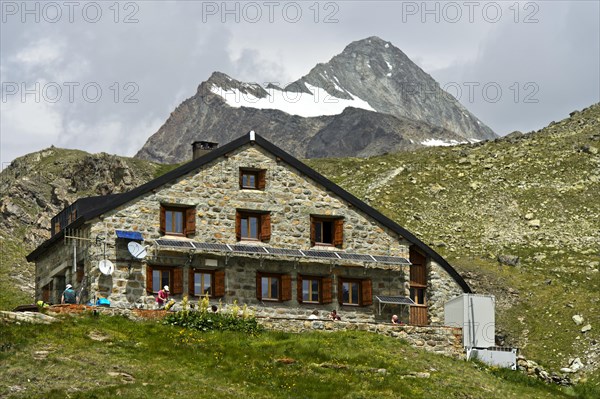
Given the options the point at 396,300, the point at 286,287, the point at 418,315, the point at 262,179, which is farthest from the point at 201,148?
the point at 418,315

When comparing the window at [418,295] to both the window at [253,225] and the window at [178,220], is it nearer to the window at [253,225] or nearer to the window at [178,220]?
the window at [253,225]

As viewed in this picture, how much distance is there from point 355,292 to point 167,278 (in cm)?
968

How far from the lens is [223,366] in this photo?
4384 centimetres

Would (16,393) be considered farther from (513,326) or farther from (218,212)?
(513,326)

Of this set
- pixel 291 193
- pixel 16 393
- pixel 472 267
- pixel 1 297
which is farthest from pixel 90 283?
pixel 472 267

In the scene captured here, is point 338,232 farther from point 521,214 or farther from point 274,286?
point 521,214

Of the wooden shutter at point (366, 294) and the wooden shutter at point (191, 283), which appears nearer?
the wooden shutter at point (191, 283)

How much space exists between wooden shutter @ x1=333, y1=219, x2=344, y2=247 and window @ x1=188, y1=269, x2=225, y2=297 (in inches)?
248

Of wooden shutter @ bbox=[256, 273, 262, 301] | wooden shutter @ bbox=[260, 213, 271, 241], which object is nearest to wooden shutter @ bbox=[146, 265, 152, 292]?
wooden shutter @ bbox=[256, 273, 262, 301]

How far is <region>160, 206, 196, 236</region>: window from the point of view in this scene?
57594 millimetres

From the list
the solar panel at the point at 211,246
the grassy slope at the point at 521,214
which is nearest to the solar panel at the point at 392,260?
the solar panel at the point at 211,246

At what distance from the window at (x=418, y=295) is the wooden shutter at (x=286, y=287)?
7.35 metres

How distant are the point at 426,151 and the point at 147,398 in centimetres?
10096

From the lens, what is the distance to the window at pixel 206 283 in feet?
187
